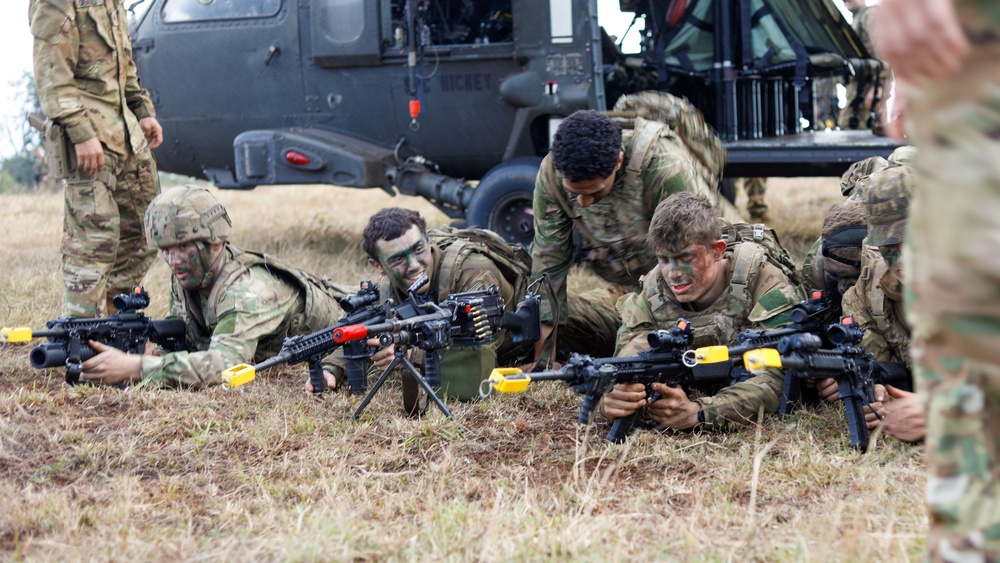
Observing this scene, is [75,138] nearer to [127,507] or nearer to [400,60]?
[400,60]

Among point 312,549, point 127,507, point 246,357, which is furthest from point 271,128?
point 312,549

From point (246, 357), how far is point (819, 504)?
9.71 ft

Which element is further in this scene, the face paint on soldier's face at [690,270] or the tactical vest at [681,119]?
the tactical vest at [681,119]

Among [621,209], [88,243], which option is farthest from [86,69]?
[621,209]

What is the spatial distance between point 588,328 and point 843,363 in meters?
2.18

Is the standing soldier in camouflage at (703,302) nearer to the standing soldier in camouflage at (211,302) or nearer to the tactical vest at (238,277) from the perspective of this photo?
the standing soldier in camouflage at (211,302)

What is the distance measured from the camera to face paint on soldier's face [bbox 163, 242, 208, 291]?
555 centimetres

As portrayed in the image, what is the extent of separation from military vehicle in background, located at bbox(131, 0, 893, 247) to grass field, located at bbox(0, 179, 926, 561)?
3.17 metres

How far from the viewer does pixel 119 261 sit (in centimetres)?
705

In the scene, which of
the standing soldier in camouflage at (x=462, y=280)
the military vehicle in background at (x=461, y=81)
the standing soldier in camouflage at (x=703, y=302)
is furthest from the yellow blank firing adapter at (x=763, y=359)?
the military vehicle in background at (x=461, y=81)

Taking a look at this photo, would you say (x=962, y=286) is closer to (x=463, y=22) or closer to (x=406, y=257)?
(x=406, y=257)

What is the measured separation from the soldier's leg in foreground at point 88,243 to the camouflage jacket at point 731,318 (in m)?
3.34

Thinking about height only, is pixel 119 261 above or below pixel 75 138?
below

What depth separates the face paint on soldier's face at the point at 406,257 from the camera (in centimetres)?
539
